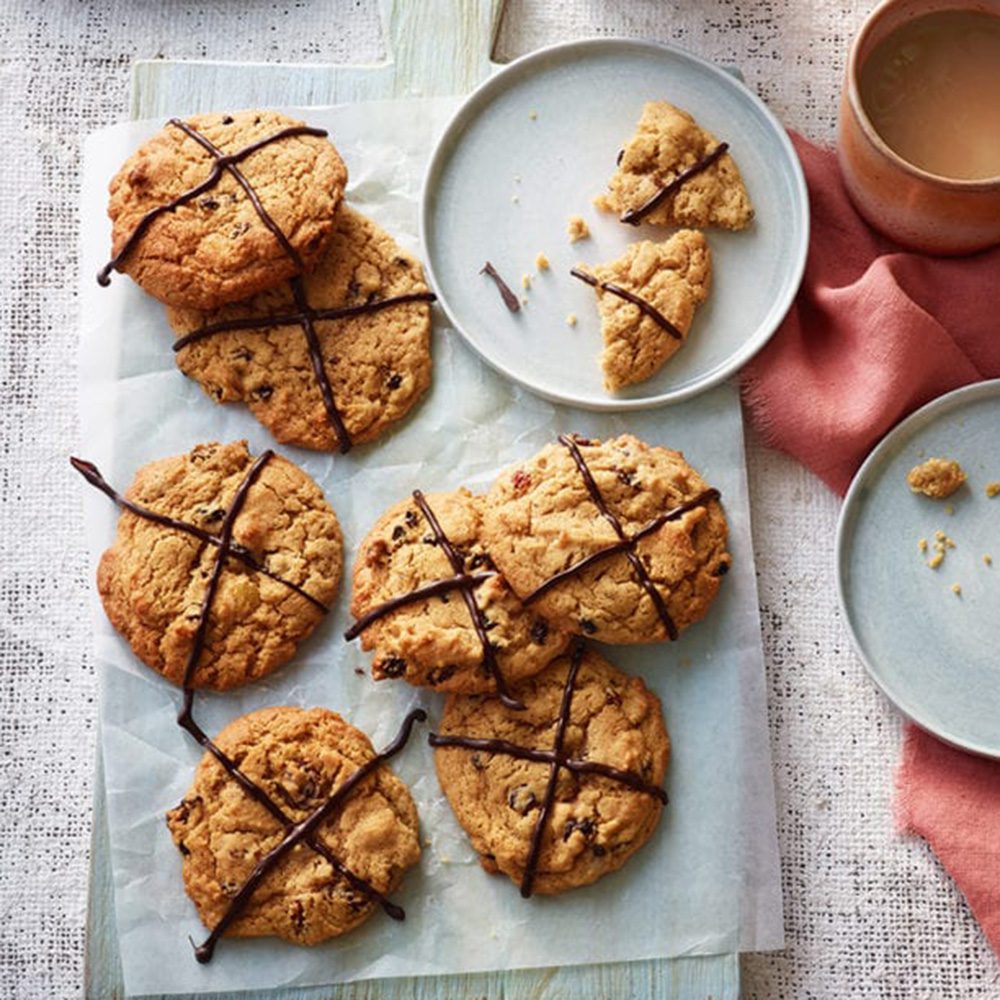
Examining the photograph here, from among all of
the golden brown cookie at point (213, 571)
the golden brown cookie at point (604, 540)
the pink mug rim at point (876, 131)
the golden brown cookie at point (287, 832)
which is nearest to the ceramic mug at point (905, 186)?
the pink mug rim at point (876, 131)

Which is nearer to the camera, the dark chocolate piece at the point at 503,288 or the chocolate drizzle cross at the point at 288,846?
the chocolate drizzle cross at the point at 288,846

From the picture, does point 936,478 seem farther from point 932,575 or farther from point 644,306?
point 644,306

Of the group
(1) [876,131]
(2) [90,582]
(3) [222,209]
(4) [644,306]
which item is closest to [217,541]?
(2) [90,582]

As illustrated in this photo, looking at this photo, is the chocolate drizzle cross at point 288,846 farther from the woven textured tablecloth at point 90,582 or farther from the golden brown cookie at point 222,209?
the golden brown cookie at point 222,209

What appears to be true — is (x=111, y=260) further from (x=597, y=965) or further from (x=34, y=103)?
(x=597, y=965)

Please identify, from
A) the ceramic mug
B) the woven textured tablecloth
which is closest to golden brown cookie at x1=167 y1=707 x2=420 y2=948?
the woven textured tablecloth

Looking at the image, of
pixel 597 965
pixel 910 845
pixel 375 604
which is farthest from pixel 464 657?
pixel 910 845
